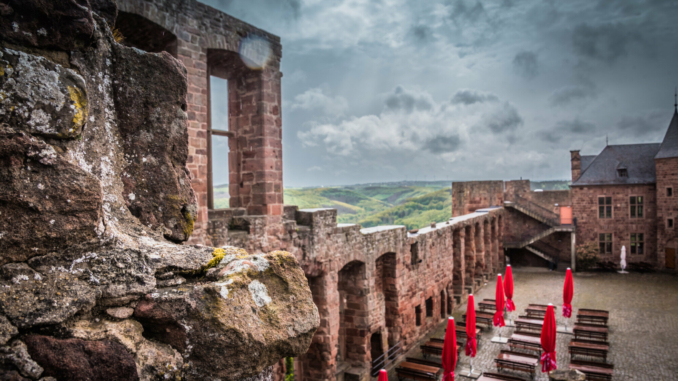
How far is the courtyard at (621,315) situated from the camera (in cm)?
1458

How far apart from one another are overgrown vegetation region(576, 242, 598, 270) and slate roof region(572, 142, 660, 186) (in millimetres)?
4294

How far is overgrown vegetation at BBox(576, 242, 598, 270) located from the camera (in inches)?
1188

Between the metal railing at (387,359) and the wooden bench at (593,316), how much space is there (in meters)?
8.24

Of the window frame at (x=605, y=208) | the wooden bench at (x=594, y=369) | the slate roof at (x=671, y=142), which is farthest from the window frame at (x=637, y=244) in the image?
the wooden bench at (x=594, y=369)

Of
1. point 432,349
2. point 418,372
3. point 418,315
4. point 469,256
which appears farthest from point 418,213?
point 418,372

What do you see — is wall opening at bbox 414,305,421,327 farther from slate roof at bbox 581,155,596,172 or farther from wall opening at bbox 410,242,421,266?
slate roof at bbox 581,155,596,172

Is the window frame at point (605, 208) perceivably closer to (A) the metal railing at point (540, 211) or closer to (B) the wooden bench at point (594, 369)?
(A) the metal railing at point (540, 211)

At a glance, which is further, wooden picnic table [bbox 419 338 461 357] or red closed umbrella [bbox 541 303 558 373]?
wooden picnic table [bbox 419 338 461 357]

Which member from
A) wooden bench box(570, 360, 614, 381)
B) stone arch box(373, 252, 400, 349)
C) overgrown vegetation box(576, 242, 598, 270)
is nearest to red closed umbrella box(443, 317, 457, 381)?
stone arch box(373, 252, 400, 349)

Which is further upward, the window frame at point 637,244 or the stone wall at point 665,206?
the stone wall at point 665,206

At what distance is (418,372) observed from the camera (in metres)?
13.7

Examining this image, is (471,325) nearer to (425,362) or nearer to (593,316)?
(425,362)

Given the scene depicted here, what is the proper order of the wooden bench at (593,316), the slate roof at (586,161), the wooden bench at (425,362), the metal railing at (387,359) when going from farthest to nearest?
1. the slate roof at (586,161)
2. the wooden bench at (593,316)
3. the metal railing at (387,359)
4. the wooden bench at (425,362)

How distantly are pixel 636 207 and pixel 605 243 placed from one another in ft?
9.85
